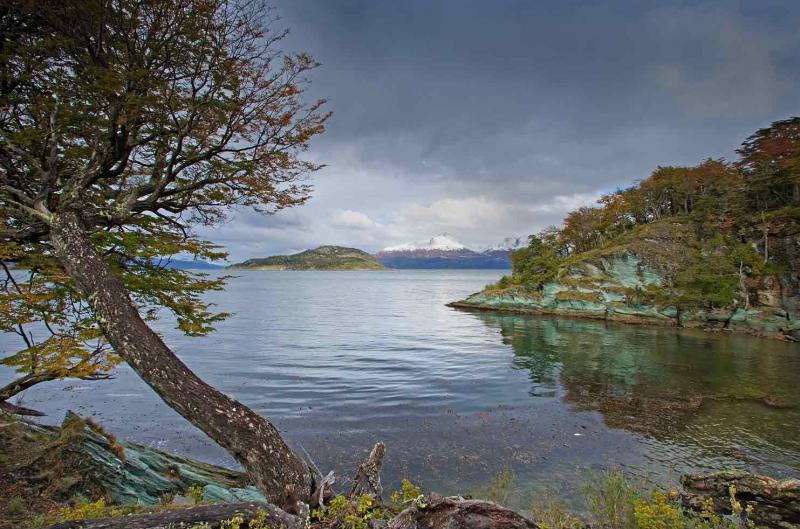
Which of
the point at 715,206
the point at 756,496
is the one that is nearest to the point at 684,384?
the point at 756,496

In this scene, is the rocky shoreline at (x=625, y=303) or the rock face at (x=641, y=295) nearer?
the rocky shoreline at (x=625, y=303)

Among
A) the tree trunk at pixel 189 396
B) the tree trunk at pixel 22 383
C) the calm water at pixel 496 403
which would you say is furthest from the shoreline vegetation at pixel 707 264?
the tree trunk at pixel 22 383

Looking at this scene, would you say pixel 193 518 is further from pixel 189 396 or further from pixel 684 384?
pixel 684 384

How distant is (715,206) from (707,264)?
59.9ft

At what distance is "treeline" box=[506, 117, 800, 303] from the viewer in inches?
2116

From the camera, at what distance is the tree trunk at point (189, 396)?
6.38 meters

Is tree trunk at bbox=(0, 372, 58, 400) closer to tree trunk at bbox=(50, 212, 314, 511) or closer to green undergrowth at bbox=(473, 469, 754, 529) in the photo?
tree trunk at bbox=(50, 212, 314, 511)

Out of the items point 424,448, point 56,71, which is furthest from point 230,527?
point 424,448

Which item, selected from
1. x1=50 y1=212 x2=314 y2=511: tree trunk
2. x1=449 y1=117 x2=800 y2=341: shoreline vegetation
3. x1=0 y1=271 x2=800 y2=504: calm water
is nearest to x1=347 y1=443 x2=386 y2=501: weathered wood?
x1=50 y1=212 x2=314 y2=511: tree trunk

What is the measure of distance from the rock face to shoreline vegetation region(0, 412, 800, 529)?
4935 centimetres

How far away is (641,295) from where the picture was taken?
5666 centimetres

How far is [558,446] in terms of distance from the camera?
15.9m

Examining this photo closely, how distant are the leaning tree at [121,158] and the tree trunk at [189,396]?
0.02 metres

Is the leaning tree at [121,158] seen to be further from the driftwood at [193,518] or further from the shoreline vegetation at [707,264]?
the shoreline vegetation at [707,264]
